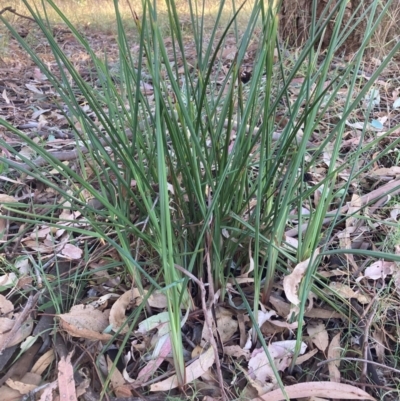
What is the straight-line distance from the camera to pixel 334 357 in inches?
26.4

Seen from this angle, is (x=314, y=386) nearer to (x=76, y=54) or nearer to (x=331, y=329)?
(x=331, y=329)

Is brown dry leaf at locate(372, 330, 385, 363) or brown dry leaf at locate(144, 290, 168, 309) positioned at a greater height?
brown dry leaf at locate(144, 290, 168, 309)

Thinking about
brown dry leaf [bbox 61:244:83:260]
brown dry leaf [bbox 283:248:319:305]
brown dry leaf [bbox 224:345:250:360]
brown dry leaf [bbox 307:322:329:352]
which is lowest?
brown dry leaf [bbox 307:322:329:352]

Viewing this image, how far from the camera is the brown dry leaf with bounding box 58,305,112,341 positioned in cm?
66

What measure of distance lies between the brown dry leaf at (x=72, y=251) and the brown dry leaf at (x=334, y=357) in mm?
495

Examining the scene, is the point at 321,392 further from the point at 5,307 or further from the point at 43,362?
the point at 5,307

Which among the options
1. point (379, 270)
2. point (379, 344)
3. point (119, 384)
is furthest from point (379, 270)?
point (119, 384)

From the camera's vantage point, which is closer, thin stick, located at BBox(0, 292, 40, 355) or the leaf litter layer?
the leaf litter layer

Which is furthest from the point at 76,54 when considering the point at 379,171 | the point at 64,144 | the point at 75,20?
the point at 379,171

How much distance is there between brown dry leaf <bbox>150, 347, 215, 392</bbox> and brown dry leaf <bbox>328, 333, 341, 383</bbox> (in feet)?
0.61

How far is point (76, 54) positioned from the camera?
2.49 meters

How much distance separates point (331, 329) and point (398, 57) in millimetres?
1348

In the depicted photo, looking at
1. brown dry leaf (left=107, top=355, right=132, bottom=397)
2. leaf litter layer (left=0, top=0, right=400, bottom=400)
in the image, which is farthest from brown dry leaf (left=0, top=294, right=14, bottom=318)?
brown dry leaf (left=107, top=355, right=132, bottom=397)

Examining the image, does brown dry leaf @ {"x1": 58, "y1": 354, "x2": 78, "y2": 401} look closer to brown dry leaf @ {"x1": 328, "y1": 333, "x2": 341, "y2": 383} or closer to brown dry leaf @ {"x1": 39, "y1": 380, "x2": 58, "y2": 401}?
brown dry leaf @ {"x1": 39, "y1": 380, "x2": 58, "y2": 401}
